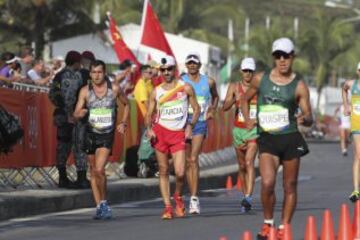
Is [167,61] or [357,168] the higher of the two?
[167,61]

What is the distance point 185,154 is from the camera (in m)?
15.1

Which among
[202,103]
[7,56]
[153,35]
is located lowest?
[202,103]

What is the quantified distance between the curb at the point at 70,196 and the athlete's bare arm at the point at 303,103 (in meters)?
4.21

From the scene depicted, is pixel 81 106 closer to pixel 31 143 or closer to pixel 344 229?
pixel 31 143

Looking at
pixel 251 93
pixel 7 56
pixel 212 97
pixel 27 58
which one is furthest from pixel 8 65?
pixel 251 93

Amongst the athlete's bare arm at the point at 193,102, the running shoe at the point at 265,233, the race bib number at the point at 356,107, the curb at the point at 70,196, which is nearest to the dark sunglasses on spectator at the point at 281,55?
the running shoe at the point at 265,233

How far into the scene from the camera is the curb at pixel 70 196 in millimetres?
15023

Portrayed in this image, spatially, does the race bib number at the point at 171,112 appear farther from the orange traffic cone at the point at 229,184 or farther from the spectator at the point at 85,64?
the orange traffic cone at the point at 229,184

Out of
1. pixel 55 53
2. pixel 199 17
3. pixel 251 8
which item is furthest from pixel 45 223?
pixel 251 8

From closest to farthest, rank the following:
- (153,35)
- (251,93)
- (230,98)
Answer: (251,93) → (230,98) → (153,35)

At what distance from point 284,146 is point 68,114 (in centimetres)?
596

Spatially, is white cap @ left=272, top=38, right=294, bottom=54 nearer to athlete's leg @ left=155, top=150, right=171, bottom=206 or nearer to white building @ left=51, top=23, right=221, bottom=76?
athlete's leg @ left=155, top=150, right=171, bottom=206

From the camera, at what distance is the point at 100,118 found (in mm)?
14938

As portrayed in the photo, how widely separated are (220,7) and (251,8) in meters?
30.9
